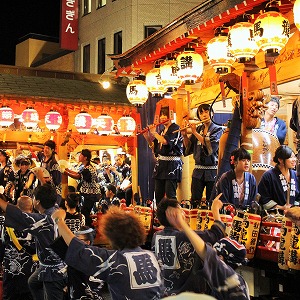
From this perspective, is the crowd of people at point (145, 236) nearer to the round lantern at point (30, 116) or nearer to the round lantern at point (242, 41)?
the round lantern at point (242, 41)

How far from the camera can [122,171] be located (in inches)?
835

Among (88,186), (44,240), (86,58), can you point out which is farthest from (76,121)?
(86,58)

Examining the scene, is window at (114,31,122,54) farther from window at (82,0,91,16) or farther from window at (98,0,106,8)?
window at (82,0,91,16)

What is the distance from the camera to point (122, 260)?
4578 mm

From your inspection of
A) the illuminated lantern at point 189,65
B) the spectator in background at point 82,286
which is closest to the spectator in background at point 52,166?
the illuminated lantern at point 189,65

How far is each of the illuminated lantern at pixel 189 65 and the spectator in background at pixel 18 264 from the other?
4.92 metres

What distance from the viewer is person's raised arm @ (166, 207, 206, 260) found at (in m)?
4.40

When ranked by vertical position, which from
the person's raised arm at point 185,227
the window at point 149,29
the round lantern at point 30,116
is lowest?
the person's raised arm at point 185,227

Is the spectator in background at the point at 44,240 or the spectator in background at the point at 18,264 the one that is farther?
the spectator in background at the point at 18,264

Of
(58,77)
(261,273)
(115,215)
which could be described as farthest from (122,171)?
(115,215)

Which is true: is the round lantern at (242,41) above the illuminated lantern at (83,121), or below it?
above

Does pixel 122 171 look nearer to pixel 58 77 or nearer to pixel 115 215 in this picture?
pixel 58 77

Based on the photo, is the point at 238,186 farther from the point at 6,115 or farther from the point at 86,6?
the point at 86,6

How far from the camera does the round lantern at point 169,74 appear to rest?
12.0 metres
